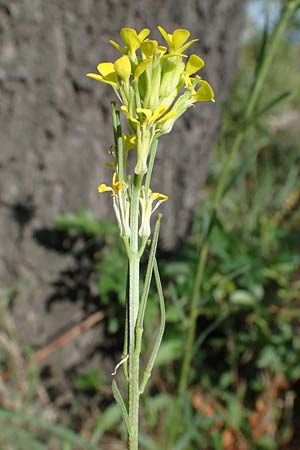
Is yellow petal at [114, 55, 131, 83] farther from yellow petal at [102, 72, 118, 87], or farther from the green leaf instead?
the green leaf

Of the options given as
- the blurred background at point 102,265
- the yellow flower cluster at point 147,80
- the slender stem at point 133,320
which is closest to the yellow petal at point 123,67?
the yellow flower cluster at point 147,80

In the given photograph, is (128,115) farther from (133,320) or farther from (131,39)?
(133,320)

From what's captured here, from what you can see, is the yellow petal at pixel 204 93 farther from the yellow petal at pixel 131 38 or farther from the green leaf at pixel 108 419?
the green leaf at pixel 108 419

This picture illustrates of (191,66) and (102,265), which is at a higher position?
(191,66)

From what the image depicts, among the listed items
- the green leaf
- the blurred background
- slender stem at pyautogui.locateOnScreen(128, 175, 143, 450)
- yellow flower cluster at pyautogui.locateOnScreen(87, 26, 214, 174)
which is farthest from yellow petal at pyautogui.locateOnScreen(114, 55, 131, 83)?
the green leaf

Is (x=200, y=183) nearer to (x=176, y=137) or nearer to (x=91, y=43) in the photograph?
(x=176, y=137)

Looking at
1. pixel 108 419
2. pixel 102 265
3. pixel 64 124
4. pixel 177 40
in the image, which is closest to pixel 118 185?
pixel 177 40

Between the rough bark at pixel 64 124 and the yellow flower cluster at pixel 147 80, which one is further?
the rough bark at pixel 64 124
